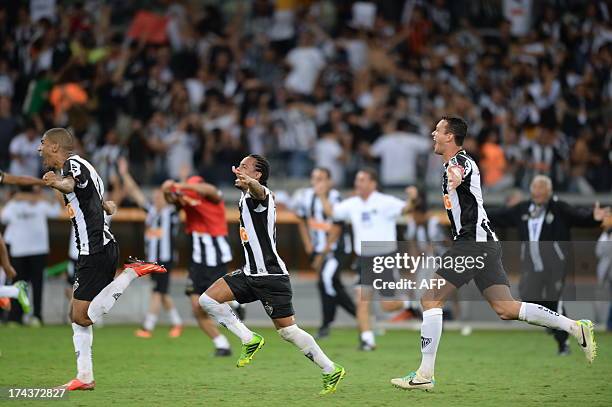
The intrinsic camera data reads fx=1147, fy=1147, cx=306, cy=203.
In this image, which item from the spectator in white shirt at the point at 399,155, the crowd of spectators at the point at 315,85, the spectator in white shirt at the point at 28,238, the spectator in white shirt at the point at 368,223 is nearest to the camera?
the spectator in white shirt at the point at 368,223

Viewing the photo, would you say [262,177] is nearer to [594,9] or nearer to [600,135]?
[600,135]

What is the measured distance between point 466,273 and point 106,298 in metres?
3.25

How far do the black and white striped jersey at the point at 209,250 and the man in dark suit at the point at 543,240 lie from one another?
3.39 meters

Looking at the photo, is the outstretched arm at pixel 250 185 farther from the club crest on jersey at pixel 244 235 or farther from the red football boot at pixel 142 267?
the red football boot at pixel 142 267

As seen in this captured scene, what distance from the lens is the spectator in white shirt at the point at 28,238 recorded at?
1870 centimetres

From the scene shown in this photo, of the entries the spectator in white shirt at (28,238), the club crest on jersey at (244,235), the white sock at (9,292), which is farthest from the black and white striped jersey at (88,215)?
the spectator in white shirt at (28,238)

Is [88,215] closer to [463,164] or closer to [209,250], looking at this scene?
[463,164]

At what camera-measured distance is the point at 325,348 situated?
1545 centimetres

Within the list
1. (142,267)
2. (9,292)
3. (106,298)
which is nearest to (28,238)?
(9,292)

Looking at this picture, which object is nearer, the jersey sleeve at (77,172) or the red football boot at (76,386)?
the jersey sleeve at (77,172)

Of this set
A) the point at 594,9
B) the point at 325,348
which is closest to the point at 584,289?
the point at 325,348

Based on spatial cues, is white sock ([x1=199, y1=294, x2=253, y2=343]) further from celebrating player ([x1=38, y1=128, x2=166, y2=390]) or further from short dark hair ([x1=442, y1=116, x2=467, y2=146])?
short dark hair ([x1=442, y1=116, x2=467, y2=146])

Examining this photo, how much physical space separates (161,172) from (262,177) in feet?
35.1

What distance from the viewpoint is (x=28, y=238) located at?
18.8 m
